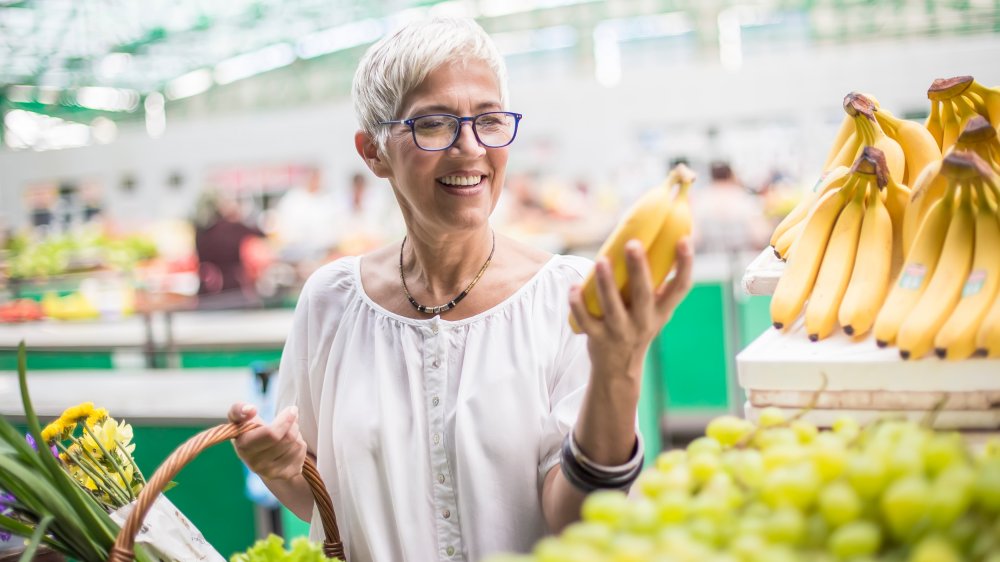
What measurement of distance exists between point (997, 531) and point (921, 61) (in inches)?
486

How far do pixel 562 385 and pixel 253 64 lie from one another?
2356 centimetres

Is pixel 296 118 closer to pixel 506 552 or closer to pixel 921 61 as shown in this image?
pixel 921 61

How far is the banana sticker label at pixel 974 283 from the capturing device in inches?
43.8

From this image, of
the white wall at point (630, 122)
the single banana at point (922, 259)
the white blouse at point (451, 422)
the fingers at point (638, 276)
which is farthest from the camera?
the white wall at point (630, 122)

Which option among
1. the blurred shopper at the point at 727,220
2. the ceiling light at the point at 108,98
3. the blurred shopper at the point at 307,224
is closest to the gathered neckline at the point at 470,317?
the blurred shopper at the point at 727,220

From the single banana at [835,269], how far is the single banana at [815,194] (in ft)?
0.23

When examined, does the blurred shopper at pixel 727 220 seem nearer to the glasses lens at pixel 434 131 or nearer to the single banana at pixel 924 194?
the single banana at pixel 924 194

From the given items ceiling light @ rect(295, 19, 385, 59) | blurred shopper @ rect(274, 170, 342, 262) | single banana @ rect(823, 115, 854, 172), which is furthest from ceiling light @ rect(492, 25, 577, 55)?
single banana @ rect(823, 115, 854, 172)

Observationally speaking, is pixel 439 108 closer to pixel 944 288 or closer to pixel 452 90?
pixel 452 90

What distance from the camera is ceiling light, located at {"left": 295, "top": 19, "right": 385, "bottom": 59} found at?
18.8 m

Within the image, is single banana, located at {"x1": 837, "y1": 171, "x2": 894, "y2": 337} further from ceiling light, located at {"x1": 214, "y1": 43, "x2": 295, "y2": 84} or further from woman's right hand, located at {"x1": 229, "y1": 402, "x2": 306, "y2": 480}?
ceiling light, located at {"x1": 214, "y1": 43, "x2": 295, "y2": 84}

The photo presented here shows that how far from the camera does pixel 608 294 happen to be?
3.02 feet

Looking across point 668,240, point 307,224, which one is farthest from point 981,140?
point 307,224

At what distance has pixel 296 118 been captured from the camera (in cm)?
1498
